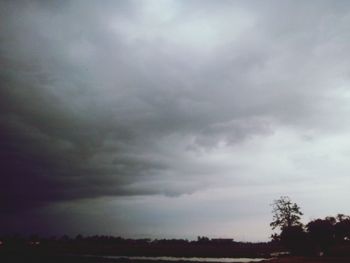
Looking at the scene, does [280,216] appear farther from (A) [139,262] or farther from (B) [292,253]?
(A) [139,262]

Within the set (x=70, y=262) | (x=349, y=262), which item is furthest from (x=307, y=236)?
(x=70, y=262)

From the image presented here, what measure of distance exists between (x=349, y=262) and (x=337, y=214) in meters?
80.9

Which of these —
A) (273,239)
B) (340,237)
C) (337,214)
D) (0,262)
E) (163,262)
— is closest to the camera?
(0,262)

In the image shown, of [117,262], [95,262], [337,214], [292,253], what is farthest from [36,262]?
[337,214]

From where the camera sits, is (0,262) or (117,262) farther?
(117,262)

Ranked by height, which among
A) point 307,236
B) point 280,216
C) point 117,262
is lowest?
point 117,262

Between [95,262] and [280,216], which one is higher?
[280,216]

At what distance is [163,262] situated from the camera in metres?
99.1

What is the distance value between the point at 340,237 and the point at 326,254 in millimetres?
20917

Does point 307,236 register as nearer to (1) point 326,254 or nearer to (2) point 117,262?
(1) point 326,254

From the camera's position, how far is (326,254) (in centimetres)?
9300

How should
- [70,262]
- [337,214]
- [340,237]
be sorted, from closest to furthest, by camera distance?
[70,262] < [340,237] < [337,214]

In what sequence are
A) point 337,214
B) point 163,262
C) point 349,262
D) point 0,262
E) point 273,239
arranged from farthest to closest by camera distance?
1. point 337,214
2. point 273,239
3. point 163,262
4. point 0,262
5. point 349,262

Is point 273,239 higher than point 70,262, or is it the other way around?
point 273,239
